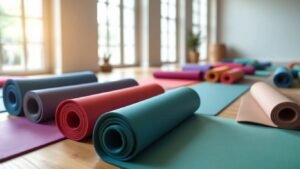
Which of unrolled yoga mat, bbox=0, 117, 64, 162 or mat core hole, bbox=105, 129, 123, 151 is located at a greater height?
mat core hole, bbox=105, 129, 123, 151

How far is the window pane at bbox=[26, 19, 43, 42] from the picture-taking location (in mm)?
5054

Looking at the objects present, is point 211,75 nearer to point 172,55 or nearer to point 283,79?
point 283,79

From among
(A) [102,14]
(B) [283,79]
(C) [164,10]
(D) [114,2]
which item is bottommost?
(B) [283,79]

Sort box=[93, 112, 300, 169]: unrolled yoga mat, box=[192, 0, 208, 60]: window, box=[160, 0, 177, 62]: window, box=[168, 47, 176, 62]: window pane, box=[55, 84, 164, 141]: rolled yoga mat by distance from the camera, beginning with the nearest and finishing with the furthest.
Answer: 1. box=[93, 112, 300, 169]: unrolled yoga mat
2. box=[55, 84, 164, 141]: rolled yoga mat
3. box=[160, 0, 177, 62]: window
4. box=[168, 47, 176, 62]: window pane
5. box=[192, 0, 208, 60]: window

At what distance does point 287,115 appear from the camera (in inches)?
73.3

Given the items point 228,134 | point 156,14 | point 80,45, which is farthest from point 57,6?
point 228,134

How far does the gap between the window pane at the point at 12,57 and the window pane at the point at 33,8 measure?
665 millimetres

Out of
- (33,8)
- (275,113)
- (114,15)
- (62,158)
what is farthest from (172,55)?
(62,158)

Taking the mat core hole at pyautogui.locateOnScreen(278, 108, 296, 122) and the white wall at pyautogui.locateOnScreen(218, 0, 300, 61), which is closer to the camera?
the mat core hole at pyautogui.locateOnScreen(278, 108, 296, 122)

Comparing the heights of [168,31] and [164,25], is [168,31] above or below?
below

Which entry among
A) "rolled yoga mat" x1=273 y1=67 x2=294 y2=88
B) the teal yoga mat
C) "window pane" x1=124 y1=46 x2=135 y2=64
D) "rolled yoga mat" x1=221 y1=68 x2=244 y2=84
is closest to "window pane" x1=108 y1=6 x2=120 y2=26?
"window pane" x1=124 y1=46 x2=135 y2=64

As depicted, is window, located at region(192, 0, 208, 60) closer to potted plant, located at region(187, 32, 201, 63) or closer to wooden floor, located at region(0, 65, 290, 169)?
potted plant, located at region(187, 32, 201, 63)

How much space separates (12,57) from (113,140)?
13.9 feet

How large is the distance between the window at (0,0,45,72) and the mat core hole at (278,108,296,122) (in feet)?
14.8
